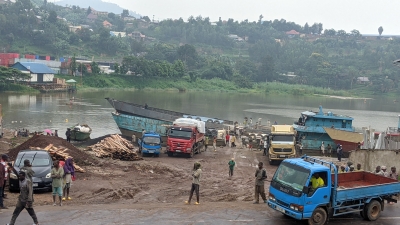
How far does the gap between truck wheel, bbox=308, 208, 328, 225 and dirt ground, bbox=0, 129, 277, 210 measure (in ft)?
13.3

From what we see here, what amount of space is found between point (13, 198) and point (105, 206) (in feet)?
9.69

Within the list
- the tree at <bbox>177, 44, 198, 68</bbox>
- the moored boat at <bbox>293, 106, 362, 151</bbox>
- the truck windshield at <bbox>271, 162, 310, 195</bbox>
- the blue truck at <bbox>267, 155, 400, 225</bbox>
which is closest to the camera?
the blue truck at <bbox>267, 155, 400, 225</bbox>

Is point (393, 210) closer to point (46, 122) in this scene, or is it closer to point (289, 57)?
point (46, 122)

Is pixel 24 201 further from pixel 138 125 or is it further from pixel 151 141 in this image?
pixel 138 125

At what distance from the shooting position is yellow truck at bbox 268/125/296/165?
26.8m

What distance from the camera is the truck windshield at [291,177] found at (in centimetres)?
1188

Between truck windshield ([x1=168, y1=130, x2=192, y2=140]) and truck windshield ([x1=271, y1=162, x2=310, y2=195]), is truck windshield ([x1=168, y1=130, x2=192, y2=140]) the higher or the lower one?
the lower one

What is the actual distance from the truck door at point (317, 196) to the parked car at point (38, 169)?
27.6 feet

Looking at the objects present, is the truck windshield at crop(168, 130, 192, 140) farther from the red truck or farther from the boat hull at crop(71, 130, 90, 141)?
the boat hull at crop(71, 130, 90, 141)

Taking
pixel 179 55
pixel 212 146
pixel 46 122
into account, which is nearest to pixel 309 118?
pixel 212 146

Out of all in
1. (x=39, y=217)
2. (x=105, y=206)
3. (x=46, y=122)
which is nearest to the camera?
(x=39, y=217)

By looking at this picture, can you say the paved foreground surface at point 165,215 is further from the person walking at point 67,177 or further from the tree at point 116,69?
the tree at point 116,69

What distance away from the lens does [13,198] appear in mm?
13922

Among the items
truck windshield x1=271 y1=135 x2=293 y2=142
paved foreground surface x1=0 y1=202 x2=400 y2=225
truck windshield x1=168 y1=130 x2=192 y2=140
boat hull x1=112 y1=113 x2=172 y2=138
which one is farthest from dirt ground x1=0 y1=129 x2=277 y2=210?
boat hull x1=112 y1=113 x2=172 y2=138
